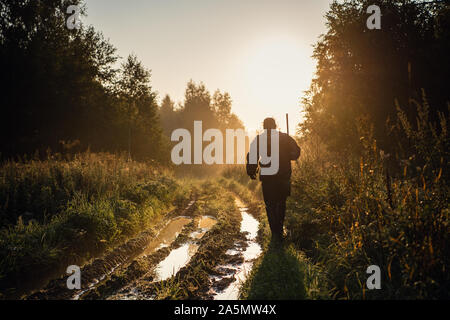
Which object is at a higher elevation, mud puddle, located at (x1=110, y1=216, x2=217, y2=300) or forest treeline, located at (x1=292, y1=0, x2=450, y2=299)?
forest treeline, located at (x1=292, y1=0, x2=450, y2=299)

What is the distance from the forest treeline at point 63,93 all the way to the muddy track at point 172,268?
49.5ft

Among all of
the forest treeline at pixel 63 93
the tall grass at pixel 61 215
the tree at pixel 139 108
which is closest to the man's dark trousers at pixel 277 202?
the tall grass at pixel 61 215

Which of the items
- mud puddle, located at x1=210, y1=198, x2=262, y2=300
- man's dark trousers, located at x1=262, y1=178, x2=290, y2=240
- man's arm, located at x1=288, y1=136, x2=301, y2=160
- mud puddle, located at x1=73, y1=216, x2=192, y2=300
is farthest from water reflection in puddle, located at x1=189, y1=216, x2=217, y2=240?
man's arm, located at x1=288, y1=136, x2=301, y2=160

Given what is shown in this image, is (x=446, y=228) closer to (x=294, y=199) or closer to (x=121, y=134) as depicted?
(x=294, y=199)

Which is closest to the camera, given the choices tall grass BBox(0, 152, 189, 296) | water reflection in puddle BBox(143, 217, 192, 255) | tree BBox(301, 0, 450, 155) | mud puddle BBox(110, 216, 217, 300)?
mud puddle BBox(110, 216, 217, 300)

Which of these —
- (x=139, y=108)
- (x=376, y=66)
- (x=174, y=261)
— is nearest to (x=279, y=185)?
(x=174, y=261)

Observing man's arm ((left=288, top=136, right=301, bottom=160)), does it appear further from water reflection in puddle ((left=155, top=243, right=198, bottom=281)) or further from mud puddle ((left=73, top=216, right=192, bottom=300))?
mud puddle ((left=73, top=216, right=192, bottom=300))

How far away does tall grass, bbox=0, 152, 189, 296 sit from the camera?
4508mm

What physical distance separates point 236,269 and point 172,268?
1131mm

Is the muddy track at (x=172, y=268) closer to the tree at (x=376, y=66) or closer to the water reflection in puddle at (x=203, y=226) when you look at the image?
the water reflection in puddle at (x=203, y=226)

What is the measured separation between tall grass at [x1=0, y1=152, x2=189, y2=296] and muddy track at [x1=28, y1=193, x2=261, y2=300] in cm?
66

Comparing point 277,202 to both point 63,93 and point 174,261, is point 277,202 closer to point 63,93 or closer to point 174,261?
point 174,261

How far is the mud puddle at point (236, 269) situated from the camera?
12.6ft

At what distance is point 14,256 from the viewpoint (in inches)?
172
